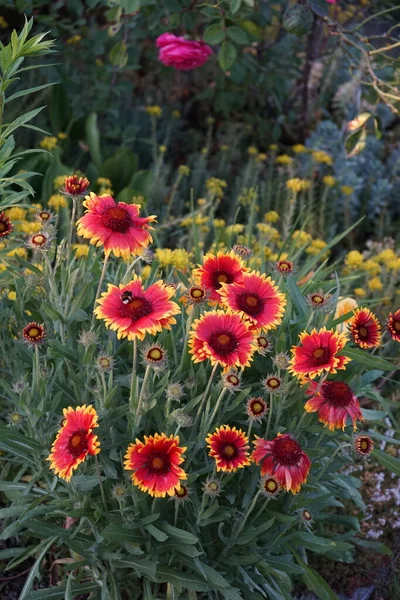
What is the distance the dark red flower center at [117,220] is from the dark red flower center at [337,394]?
1.58 ft

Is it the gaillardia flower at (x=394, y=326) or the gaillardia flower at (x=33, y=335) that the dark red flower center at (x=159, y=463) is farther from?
the gaillardia flower at (x=394, y=326)

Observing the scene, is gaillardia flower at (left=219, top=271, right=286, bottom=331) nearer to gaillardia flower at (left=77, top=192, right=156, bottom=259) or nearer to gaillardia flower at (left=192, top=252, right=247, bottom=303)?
gaillardia flower at (left=192, top=252, right=247, bottom=303)

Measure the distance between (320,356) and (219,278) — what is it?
0.26 metres

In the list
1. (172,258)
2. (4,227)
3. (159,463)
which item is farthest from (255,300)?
(172,258)

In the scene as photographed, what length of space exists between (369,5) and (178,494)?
407 cm

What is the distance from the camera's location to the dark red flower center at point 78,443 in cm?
139

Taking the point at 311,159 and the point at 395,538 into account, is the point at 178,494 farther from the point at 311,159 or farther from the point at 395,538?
the point at 311,159

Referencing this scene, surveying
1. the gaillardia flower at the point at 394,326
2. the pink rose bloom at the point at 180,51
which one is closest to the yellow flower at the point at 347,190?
the pink rose bloom at the point at 180,51

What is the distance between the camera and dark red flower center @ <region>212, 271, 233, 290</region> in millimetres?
1586

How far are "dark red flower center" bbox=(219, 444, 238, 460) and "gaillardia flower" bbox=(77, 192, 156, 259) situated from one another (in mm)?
390

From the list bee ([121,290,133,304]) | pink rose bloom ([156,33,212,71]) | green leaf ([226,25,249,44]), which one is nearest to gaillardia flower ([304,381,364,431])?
bee ([121,290,133,304])

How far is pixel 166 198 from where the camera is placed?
392 centimetres

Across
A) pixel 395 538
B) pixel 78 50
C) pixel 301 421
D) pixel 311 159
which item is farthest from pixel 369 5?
pixel 301 421

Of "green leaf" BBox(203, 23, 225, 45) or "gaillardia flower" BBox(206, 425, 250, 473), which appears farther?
"green leaf" BBox(203, 23, 225, 45)
